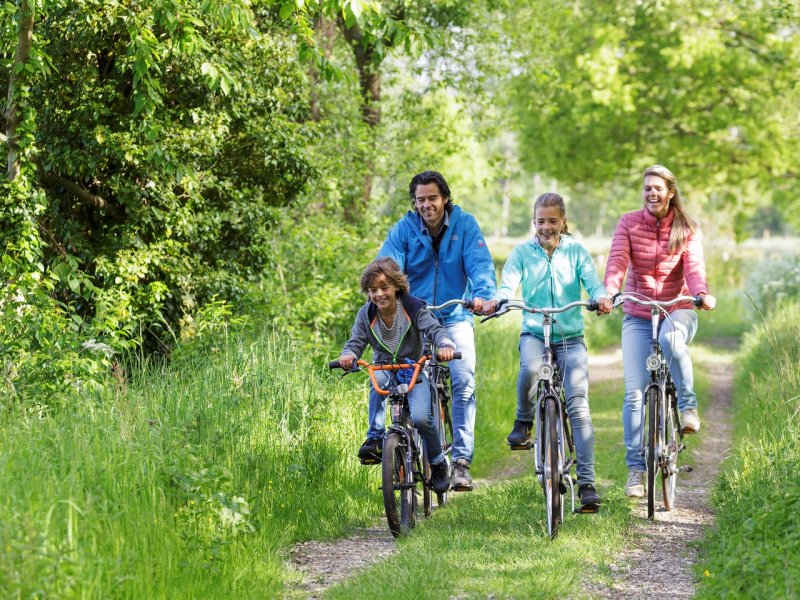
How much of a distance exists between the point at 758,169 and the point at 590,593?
25.5 metres

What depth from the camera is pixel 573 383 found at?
22.0 feet

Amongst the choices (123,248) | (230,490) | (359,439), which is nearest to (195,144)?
(123,248)

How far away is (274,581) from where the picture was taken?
5.67m

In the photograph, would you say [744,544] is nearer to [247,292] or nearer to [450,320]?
[450,320]

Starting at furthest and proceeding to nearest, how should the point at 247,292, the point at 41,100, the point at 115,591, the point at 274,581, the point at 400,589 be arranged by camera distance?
the point at 247,292 → the point at 41,100 → the point at 274,581 → the point at 400,589 → the point at 115,591

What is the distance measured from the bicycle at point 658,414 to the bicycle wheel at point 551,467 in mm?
865

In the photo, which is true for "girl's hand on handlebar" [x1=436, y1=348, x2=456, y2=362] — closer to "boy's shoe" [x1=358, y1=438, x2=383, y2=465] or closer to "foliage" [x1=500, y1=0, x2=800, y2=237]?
"boy's shoe" [x1=358, y1=438, x2=383, y2=465]

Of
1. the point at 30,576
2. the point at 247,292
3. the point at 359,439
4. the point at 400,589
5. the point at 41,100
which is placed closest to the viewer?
the point at 30,576

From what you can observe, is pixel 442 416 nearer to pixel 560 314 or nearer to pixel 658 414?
pixel 560 314

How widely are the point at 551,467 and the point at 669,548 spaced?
899 mm

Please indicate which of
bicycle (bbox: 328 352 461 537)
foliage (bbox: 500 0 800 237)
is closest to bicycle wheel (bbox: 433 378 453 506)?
bicycle (bbox: 328 352 461 537)

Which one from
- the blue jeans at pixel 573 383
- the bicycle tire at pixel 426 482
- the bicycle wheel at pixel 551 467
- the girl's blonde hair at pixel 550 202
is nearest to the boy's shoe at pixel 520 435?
the blue jeans at pixel 573 383

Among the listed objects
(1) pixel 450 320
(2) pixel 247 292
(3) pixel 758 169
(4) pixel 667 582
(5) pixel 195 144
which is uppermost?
(3) pixel 758 169

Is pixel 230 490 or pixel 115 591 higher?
pixel 230 490
